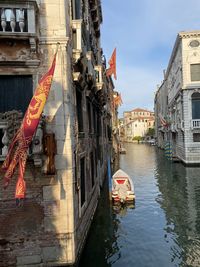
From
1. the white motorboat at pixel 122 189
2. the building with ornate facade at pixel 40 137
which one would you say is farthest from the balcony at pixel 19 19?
the white motorboat at pixel 122 189

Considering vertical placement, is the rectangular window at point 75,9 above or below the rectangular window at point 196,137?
above

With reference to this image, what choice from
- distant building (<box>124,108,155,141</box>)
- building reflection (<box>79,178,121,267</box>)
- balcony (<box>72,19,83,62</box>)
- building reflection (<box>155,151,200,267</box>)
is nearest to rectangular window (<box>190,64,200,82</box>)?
building reflection (<box>155,151,200,267</box>)

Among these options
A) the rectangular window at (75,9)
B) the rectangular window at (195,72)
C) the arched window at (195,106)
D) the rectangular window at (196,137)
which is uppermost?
the rectangular window at (195,72)

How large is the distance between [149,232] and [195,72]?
2289 cm

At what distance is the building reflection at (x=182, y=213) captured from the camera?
9.28 meters

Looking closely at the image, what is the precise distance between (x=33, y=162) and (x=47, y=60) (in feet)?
8.41

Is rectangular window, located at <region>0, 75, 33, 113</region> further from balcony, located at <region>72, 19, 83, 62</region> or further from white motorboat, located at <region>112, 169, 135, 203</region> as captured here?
white motorboat, located at <region>112, 169, 135, 203</region>

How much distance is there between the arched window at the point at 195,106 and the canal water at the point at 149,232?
12868 mm

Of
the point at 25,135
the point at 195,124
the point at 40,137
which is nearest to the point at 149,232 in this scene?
the point at 40,137

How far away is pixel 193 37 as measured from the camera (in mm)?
30016

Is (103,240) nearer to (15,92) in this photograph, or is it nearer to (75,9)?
(15,92)

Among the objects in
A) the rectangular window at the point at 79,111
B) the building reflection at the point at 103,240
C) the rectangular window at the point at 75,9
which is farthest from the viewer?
the rectangular window at the point at 79,111

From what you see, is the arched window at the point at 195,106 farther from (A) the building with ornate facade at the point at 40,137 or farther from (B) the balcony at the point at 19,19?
(B) the balcony at the point at 19,19

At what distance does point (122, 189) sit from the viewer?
52.0 ft
